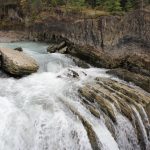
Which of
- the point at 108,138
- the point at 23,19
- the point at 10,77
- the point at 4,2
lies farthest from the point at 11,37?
the point at 108,138

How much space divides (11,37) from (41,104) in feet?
103

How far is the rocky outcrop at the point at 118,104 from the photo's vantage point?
16.0m

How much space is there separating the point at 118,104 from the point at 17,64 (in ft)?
25.0

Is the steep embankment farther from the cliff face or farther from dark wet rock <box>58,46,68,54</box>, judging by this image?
dark wet rock <box>58,46,68,54</box>

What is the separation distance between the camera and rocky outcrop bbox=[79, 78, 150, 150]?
16.0 m

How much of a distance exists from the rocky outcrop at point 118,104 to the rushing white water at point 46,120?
1.28ft

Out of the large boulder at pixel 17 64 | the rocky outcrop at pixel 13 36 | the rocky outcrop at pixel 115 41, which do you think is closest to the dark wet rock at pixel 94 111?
the large boulder at pixel 17 64

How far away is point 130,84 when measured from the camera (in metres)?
20.9

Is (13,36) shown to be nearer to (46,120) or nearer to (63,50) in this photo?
(63,50)

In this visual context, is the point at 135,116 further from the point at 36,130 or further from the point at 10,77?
the point at 10,77

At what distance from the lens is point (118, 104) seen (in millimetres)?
16781

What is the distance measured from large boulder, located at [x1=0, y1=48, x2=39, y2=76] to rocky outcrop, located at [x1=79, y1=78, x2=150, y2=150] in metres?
4.36

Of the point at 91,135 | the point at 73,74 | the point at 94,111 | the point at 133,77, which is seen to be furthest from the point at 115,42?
the point at 91,135

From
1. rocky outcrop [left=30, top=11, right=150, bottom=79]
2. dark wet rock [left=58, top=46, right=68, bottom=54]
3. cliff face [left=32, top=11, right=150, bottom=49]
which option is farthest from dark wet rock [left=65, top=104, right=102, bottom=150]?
dark wet rock [left=58, top=46, right=68, bottom=54]
